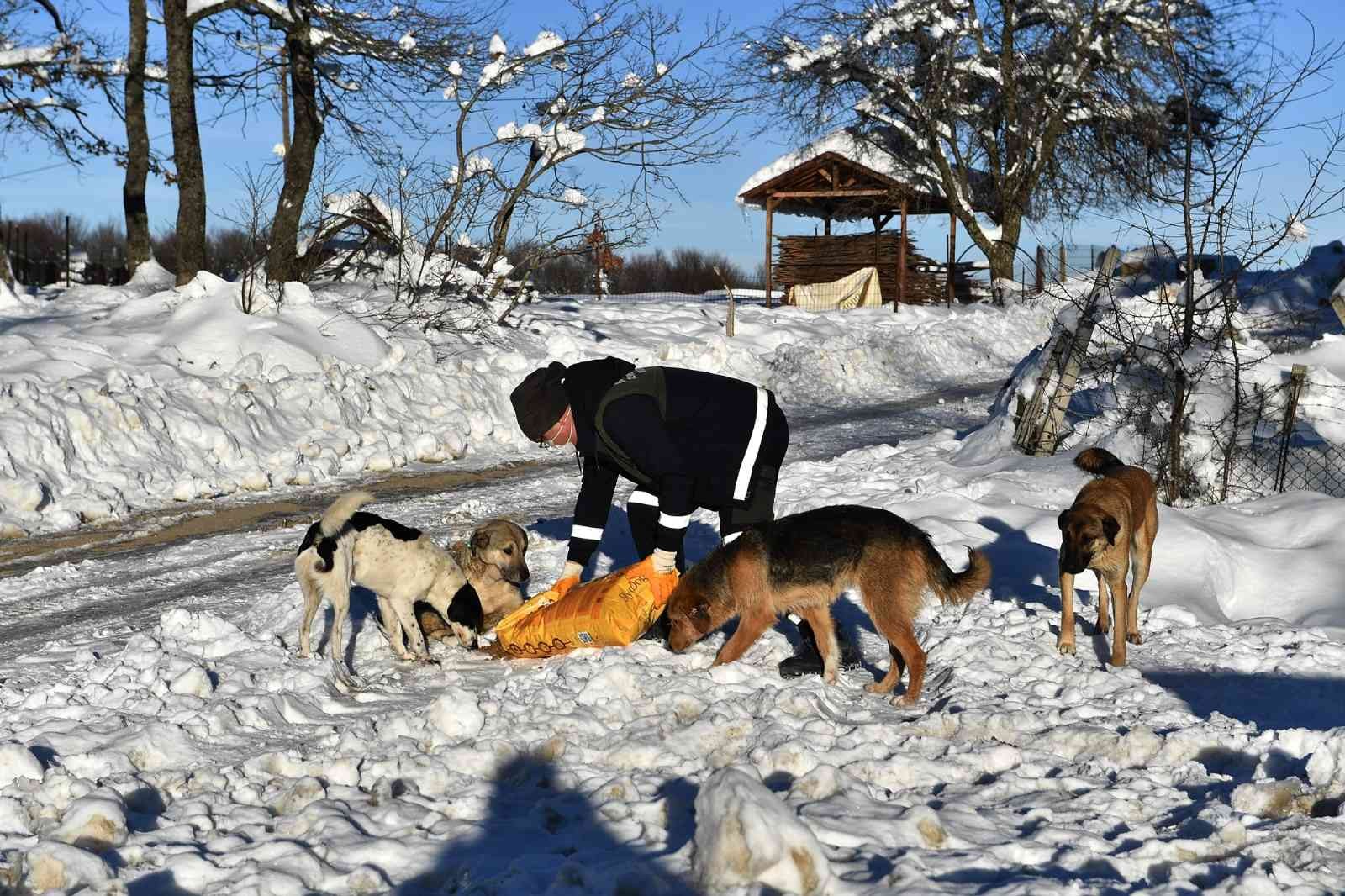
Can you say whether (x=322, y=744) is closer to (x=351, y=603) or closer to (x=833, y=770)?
(x=833, y=770)

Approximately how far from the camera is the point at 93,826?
12.2 feet

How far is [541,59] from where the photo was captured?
64.6 feet

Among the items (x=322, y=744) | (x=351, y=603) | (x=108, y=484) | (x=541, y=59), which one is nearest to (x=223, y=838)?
(x=322, y=744)

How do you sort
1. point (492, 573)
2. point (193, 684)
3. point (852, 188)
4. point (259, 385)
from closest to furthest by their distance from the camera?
point (193, 684) < point (492, 573) < point (259, 385) < point (852, 188)

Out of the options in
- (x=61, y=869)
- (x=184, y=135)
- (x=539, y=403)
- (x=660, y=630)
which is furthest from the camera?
(x=184, y=135)

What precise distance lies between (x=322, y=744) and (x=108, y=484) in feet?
23.7

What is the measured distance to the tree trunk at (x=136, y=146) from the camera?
2066cm

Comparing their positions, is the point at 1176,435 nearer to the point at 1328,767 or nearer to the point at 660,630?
the point at 660,630

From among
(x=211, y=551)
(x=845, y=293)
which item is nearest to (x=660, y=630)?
(x=211, y=551)

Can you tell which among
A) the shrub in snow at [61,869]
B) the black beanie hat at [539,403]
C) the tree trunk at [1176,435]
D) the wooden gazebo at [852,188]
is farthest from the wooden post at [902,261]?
the shrub in snow at [61,869]

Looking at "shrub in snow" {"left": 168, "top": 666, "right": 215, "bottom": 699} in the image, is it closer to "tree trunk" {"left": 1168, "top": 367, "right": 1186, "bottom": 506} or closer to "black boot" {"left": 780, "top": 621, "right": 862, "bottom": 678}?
"black boot" {"left": 780, "top": 621, "right": 862, "bottom": 678}

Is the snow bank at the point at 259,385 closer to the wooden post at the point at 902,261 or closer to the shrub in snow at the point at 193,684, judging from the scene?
the shrub in snow at the point at 193,684

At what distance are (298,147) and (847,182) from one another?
790 inches

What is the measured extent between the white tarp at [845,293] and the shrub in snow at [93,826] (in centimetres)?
3102
